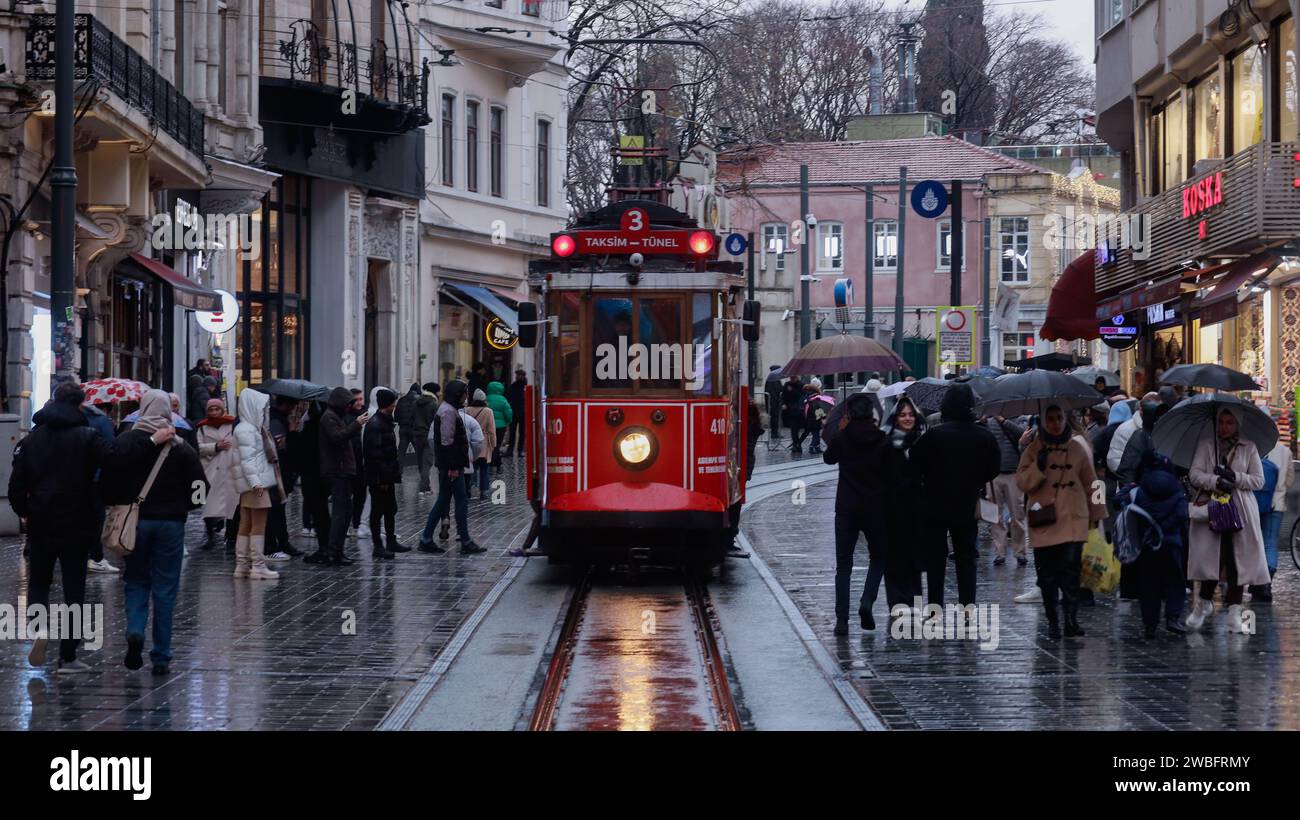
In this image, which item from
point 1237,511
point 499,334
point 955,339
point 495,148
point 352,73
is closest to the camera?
point 1237,511

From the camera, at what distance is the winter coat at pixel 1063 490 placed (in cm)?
1377

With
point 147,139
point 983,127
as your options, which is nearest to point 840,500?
point 147,139

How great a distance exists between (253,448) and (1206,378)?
8560 millimetres

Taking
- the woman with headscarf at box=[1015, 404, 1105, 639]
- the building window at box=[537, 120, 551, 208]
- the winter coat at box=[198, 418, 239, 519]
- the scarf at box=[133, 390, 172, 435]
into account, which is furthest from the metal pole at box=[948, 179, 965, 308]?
the scarf at box=[133, 390, 172, 435]

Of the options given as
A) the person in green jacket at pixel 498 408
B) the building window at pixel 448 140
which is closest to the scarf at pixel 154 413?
the person in green jacket at pixel 498 408

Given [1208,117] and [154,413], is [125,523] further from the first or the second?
[1208,117]

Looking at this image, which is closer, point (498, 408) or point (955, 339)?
point (955, 339)

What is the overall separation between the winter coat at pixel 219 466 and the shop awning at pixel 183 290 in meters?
8.00

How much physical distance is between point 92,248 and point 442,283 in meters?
19.4

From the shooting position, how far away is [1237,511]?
14.3 m

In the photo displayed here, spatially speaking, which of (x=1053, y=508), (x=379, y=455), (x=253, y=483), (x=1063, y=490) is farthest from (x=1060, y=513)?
(x=379, y=455)

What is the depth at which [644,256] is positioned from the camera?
17.9m

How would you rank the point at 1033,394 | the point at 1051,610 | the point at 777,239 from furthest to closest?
the point at 777,239 < the point at 1033,394 < the point at 1051,610

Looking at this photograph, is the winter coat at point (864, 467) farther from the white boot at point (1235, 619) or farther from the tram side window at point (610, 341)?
the tram side window at point (610, 341)
